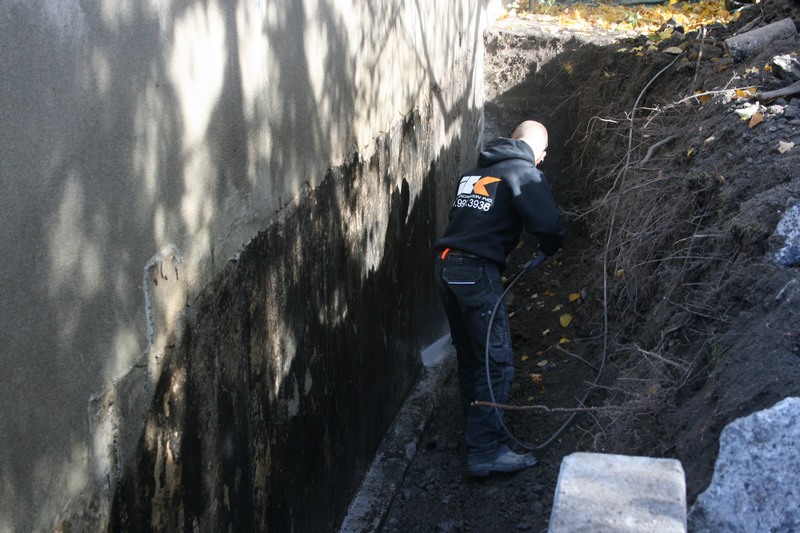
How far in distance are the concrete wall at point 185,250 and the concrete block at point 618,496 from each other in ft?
4.47

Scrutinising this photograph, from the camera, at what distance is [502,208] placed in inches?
217

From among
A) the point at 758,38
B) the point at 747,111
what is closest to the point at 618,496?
the point at 747,111

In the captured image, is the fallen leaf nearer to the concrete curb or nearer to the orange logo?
the orange logo

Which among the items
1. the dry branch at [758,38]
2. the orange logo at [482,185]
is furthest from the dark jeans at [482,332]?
the dry branch at [758,38]

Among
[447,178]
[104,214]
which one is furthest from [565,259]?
[104,214]

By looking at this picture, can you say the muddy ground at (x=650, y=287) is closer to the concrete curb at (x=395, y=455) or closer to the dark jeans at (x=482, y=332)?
the concrete curb at (x=395, y=455)

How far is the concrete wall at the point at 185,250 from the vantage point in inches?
85.3

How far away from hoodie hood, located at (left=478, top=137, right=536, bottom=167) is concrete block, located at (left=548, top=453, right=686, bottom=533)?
11.4 feet

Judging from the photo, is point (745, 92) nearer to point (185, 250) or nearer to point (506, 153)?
point (506, 153)

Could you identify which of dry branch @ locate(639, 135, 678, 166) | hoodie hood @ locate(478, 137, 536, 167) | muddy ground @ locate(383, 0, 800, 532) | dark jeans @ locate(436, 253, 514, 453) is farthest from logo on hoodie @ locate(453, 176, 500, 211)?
dry branch @ locate(639, 135, 678, 166)

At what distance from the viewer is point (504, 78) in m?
9.33

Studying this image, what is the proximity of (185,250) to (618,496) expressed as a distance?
1702 mm

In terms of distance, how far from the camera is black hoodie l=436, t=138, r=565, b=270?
212 inches

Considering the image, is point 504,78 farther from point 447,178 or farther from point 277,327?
point 277,327
